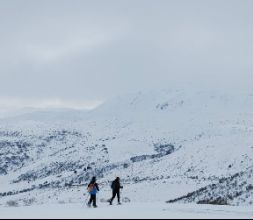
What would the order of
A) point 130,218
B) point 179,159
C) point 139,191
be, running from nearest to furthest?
1. point 130,218
2. point 139,191
3. point 179,159

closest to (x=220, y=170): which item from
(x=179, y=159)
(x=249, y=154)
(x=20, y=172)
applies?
(x=249, y=154)

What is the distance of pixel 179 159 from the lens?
118 m

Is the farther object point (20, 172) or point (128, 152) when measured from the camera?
point (20, 172)

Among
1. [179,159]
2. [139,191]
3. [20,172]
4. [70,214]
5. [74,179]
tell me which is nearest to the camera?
[70,214]

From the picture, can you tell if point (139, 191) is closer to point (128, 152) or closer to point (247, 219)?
A: point (247, 219)

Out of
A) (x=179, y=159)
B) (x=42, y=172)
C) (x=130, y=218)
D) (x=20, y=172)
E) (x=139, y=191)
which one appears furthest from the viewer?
(x=20, y=172)

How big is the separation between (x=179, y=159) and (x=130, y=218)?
310ft

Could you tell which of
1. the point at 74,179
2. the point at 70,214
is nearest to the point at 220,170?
the point at 74,179

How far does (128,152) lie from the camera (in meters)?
183

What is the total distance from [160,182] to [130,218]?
5012 centimetres

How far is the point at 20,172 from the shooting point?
199625 millimetres

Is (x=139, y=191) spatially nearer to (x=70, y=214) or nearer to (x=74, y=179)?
(x=70, y=214)

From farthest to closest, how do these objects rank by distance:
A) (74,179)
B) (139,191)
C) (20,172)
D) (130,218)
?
1. (20,172)
2. (74,179)
3. (139,191)
4. (130,218)

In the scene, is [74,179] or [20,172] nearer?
[74,179]
